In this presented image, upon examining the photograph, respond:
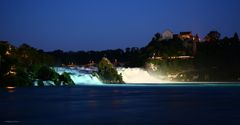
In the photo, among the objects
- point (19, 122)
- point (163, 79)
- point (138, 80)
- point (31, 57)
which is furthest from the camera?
point (163, 79)

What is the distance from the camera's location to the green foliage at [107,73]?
13900 cm

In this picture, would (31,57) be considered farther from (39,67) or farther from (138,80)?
(138,80)

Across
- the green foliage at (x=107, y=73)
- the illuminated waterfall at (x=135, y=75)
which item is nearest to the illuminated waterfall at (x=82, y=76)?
the green foliage at (x=107, y=73)

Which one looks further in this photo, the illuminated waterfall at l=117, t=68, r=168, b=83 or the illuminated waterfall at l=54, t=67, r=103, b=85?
the illuminated waterfall at l=117, t=68, r=168, b=83

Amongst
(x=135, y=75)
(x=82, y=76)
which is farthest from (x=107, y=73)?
(x=135, y=75)

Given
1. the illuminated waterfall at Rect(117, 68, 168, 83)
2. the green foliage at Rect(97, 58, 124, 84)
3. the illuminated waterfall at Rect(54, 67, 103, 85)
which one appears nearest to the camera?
the illuminated waterfall at Rect(54, 67, 103, 85)

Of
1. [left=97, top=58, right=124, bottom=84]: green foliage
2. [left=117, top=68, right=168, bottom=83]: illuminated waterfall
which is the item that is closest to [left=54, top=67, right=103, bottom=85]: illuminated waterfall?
[left=97, top=58, right=124, bottom=84]: green foliage

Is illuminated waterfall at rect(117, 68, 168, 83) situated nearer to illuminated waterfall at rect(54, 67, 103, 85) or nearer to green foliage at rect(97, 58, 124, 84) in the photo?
green foliage at rect(97, 58, 124, 84)

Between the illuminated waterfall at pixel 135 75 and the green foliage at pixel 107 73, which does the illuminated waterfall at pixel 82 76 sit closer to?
the green foliage at pixel 107 73

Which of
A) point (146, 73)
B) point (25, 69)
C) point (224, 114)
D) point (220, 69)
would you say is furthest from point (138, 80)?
point (224, 114)

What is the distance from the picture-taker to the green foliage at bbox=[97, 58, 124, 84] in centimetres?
13900

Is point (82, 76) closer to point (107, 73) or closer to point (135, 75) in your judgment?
point (107, 73)

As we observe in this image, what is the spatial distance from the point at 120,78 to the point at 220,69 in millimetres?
57389

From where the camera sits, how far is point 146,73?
170000 mm
